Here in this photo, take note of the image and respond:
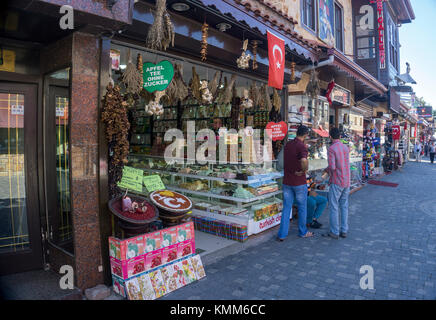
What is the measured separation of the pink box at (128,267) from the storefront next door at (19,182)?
54.0 inches

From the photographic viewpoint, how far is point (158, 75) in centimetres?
416

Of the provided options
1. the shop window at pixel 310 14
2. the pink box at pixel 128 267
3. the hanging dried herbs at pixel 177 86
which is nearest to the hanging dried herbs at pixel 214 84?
the hanging dried herbs at pixel 177 86

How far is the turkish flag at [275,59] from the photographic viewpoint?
5281mm

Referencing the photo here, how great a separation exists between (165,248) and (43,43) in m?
3.19

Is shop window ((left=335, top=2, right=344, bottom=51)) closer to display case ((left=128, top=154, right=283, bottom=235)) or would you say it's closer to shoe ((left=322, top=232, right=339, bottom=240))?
display case ((left=128, top=154, right=283, bottom=235))

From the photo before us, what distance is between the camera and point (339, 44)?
42.5ft

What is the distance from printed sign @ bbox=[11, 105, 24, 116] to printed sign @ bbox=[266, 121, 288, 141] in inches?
206

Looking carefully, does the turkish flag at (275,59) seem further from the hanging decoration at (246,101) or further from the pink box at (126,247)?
the pink box at (126,247)

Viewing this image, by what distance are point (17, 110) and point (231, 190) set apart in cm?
398

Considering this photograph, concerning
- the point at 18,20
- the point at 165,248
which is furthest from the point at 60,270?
the point at 18,20

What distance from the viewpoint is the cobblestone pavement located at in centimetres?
381

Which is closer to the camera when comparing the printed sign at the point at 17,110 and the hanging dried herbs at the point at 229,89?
the printed sign at the point at 17,110

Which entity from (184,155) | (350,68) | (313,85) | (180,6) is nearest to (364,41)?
(350,68)
